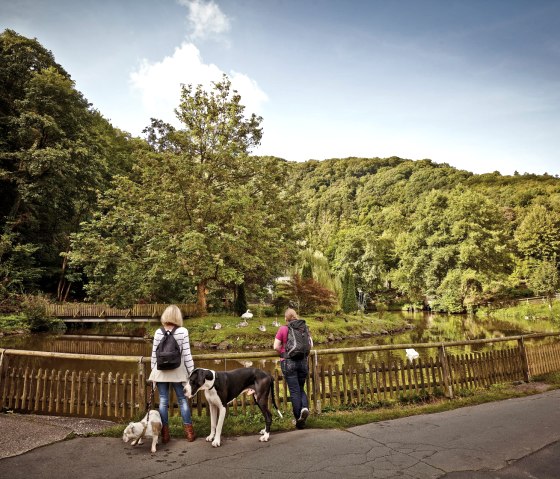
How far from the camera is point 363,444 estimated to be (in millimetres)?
5137

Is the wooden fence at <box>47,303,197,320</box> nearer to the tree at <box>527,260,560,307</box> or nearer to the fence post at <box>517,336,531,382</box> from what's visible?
the fence post at <box>517,336,531,382</box>

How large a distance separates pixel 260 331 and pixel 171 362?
61.5ft

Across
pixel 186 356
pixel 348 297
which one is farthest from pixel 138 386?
pixel 348 297

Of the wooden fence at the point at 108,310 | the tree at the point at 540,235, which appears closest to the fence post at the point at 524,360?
the wooden fence at the point at 108,310

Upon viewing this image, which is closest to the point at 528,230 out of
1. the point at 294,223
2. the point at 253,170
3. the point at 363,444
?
the point at 294,223

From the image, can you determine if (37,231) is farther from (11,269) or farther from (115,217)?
(115,217)

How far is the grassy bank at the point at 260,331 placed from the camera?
22.2m

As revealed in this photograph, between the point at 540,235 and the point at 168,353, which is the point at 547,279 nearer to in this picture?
the point at 540,235

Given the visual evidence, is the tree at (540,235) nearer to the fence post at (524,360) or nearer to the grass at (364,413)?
the fence post at (524,360)

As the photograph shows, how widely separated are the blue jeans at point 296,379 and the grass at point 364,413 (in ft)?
1.35

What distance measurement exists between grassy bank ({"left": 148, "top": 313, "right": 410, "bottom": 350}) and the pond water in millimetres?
979

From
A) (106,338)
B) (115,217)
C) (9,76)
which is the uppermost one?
(9,76)

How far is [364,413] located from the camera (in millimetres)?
6777

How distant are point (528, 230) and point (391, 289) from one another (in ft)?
66.6
